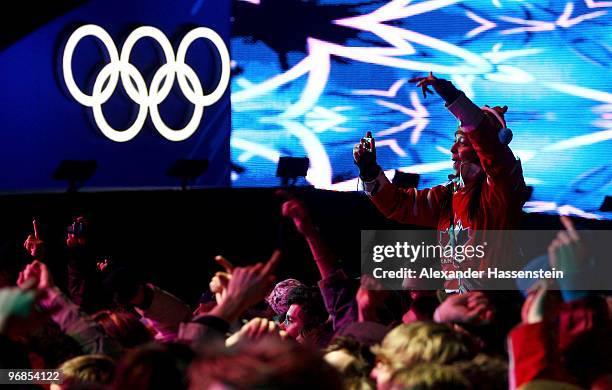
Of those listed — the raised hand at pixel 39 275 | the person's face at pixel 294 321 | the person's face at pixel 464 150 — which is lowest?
the raised hand at pixel 39 275

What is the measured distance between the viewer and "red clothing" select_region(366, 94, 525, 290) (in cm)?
391

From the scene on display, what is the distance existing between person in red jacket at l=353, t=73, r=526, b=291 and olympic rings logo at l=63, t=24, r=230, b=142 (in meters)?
5.15

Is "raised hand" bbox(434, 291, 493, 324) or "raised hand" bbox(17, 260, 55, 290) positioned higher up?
"raised hand" bbox(17, 260, 55, 290)

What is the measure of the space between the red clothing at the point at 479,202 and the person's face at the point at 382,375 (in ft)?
6.27

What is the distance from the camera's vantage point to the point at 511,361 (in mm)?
2004

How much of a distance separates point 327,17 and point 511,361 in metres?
7.80

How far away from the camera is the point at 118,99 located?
9.36 m

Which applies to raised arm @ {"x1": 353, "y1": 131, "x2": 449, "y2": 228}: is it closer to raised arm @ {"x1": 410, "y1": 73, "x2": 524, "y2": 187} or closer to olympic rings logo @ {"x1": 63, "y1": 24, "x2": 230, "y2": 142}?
raised arm @ {"x1": 410, "y1": 73, "x2": 524, "y2": 187}

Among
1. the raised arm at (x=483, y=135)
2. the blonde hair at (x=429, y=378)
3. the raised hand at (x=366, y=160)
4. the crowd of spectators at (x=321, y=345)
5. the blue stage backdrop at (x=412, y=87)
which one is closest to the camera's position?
the crowd of spectators at (x=321, y=345)

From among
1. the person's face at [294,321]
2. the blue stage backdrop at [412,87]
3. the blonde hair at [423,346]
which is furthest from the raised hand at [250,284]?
the blue stage backdrop at [412,87]

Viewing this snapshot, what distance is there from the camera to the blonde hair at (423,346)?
202 cm

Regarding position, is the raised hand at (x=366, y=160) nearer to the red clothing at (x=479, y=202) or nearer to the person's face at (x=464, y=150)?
the red clothing at (x=479, y=202)

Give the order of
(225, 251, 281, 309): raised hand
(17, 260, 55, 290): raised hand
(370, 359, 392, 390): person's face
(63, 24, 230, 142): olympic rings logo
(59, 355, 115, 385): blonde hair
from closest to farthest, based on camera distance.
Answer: (370, 359, 392, 390): person's face
(59, 355, 115, 385): blonde hair
(225, 251, 281, 309): raised hand
(17, 260, 55, 290): raised hand
(63, 24, 230, 142): olympic rings logo

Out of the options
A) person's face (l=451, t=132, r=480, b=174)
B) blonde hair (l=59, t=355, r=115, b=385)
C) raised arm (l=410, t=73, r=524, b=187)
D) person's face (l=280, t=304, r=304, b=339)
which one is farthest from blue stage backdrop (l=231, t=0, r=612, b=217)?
blonde hair (l=59, t=355, r=115, b=385)
